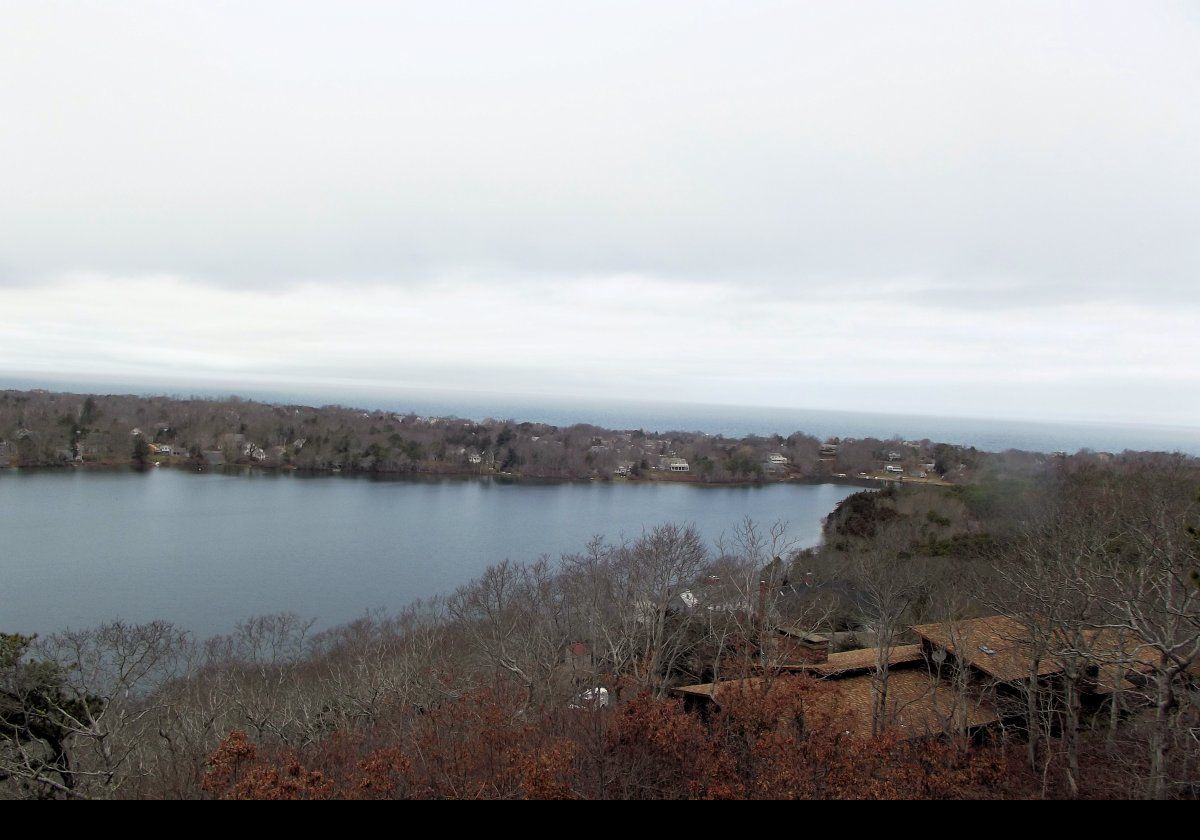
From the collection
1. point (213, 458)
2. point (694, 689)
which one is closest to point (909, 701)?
point (694, 689)

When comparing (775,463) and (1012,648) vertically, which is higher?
(775,463)

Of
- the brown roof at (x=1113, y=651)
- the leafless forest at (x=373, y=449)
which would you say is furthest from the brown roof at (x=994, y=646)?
the leafless forest at (x=373, y=449)

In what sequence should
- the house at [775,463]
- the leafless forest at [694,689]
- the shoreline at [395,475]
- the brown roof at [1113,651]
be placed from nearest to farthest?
the leafless forest at [694,689], the brown roof at [1113,651], the shoreline at [395,475], the house at [775,463]

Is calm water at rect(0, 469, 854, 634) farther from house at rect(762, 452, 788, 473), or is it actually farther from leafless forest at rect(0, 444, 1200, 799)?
house at rect(762, 452, 788, 473)

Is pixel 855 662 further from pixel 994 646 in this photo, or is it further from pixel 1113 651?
pixel 1113 651

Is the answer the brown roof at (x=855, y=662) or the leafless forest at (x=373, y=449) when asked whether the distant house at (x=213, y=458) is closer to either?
the leafless forest at (x=373, y=449)

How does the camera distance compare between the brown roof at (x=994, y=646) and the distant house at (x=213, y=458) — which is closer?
the brown roof at (x=994, y=646)

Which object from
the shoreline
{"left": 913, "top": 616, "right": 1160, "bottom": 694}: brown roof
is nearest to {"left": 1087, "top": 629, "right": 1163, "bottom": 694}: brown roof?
{"left": 913, "top": 616, "right": 1160, "bottom": 694}: brown roof
